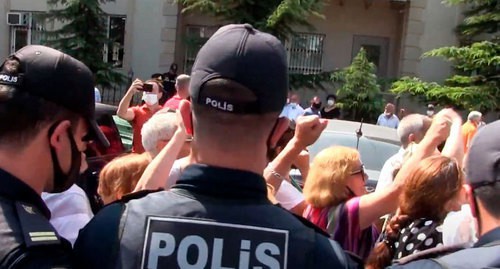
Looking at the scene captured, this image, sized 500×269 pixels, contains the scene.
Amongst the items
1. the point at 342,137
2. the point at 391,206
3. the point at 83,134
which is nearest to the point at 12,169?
the point at 83,134

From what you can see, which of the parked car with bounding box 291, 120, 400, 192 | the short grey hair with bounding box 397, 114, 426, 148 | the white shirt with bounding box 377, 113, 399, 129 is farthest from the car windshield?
the white shirt with bounding box 377, 113, 399, 129

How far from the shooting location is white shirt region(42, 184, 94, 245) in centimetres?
220

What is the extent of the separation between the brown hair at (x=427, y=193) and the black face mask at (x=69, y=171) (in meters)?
1.81

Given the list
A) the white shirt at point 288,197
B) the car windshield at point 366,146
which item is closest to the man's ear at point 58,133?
the white shirt at point 288,197

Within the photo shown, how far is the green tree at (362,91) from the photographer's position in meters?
18.3

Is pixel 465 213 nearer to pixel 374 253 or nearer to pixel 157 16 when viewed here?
pixel 374 253

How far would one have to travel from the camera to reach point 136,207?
1.66 m

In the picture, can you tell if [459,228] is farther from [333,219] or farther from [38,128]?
[38,128]

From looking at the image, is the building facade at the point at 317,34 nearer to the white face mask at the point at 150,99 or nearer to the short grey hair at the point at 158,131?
the white face mask at the point at 150,99

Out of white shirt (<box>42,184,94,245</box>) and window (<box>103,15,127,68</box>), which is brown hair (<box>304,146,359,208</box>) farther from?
window (<box>103,15,127,68</box>)

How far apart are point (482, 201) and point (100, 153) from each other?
428 cm

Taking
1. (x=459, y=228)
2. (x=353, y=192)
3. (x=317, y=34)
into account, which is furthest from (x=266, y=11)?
(x=459, y=228)

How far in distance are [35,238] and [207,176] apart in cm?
43

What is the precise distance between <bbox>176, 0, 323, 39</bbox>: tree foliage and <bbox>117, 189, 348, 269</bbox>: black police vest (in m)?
16.3
